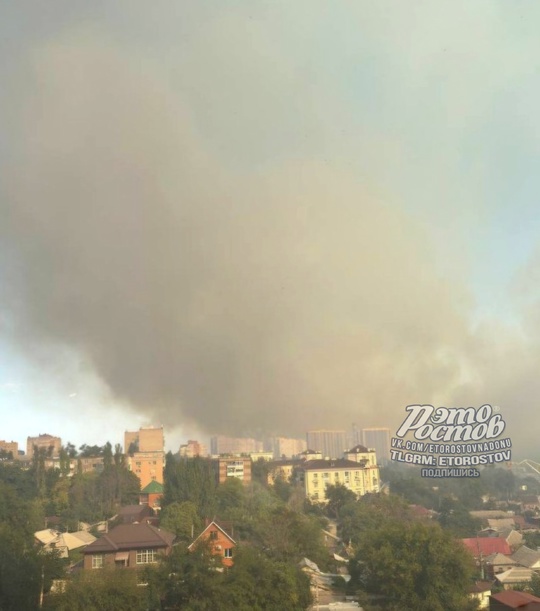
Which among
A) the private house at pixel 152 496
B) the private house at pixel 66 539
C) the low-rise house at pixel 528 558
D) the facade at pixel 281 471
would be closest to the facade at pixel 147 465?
the facade at pixel 281 471

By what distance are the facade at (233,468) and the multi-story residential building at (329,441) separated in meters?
43.3

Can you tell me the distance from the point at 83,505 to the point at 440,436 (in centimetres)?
2185

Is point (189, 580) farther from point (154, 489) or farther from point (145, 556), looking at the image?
point (154, 489)

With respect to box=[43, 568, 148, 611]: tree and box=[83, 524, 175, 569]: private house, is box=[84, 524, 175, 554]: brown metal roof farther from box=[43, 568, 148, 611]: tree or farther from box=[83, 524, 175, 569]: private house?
box=[43, 568, 148, 611]: tree

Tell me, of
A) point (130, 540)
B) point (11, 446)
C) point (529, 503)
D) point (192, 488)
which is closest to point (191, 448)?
point (11, 446)

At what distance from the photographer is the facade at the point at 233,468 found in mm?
47594

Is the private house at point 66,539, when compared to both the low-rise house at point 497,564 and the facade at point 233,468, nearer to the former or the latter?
the low-rise house at point 497,564

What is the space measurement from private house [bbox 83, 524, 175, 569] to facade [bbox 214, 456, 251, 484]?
28.6 meters

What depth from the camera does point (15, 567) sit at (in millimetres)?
11969

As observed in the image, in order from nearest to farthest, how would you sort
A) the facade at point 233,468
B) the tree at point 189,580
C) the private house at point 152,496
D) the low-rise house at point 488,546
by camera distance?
the tree at point 189,580 < the low-rise house at point 488,546 < the private house at point 152,496 < the facade at point 233,468

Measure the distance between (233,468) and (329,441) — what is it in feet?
150

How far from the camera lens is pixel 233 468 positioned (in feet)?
158

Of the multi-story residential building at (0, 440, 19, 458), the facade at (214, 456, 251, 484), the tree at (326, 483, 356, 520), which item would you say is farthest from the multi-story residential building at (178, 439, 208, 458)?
the tree at (326, 483, 356, 520)

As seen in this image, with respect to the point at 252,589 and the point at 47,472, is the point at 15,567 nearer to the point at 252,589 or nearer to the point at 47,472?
the point at 252,589
